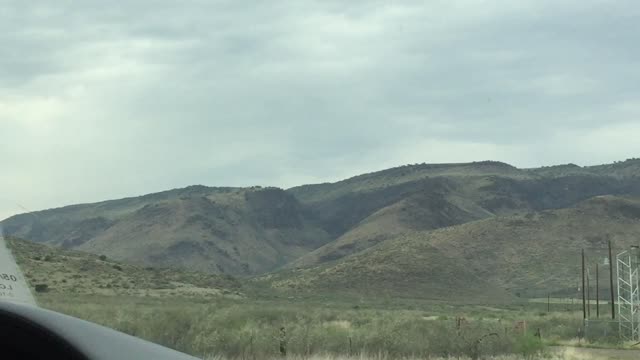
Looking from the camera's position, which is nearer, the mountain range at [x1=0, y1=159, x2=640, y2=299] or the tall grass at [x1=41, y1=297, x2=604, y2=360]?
the tall grass at [x1=41, y1=297, x2=604, y2=360]

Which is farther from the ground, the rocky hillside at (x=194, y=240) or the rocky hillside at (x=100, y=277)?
the rocky hillside at (x=194, y=240)

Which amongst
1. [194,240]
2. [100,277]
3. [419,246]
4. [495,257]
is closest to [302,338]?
[100,277]

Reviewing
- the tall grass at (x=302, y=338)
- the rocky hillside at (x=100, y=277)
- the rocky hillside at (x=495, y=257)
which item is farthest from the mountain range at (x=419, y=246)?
the tall grass at (x=302, y=338)

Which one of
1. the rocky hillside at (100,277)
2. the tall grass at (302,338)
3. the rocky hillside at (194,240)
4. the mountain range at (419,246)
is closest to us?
the tall grass at (302,338)

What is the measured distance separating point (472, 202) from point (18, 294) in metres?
192

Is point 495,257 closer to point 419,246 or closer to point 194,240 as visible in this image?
point 419,246

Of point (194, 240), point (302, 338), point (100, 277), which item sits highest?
point (194, 240)

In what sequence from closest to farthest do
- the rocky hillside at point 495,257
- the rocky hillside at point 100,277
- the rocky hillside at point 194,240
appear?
1. the rocky hillside at point 100,277
2. the rocky hillside at point 495,257
3. the rocky hillside at point 194,240

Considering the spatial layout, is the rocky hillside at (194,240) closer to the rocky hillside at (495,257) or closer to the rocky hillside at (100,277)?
the rocky hillside at (495,257)

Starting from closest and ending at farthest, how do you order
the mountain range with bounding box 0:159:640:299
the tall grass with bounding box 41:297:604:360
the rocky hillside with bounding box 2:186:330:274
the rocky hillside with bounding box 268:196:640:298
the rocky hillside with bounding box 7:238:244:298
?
the tall grass with bounding box 41:297:604:360 < the rocky hillside with bounding box 7:238:244:298 < the rocky hillside with bounding box 268:196:640:298 < the mountain range with bounding box 0:159:640:299 < the rocky hillside with bounding box 2:186:330:274

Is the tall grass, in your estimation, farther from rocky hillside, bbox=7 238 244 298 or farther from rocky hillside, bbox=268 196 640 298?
rocky hillside, bbox=268 196 640 298

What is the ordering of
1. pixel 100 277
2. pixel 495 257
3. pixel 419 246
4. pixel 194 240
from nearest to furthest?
pixel 100 277
pixel 419 246
pixel 495 257
pixel 194 240

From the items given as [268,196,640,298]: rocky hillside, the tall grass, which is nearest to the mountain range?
[268,196,640,298]: rocky hillside

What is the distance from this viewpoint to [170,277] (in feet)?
262
